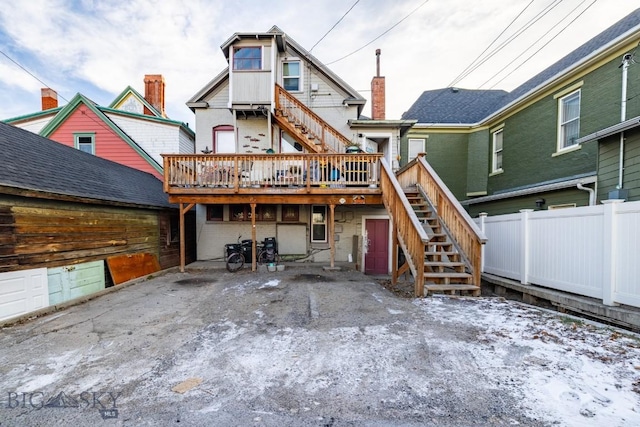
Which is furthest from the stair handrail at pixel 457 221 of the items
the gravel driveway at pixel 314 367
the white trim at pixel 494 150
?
the white trim at pixel 494 150

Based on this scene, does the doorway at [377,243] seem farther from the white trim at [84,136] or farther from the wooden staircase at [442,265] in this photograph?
the white trim at [84,136]

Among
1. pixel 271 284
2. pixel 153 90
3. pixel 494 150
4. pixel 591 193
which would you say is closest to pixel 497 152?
pixel 494 150

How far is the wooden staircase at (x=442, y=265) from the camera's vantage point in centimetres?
536

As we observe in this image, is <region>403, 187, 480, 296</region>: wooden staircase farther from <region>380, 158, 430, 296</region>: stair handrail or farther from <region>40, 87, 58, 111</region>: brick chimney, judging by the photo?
<region>40, 87, 58, 111</region>: brick chimney

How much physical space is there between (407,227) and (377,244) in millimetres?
4533

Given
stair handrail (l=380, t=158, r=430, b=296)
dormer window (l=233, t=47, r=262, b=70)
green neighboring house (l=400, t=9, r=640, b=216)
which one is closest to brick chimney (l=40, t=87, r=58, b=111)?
dormer window (l=233, t=47, r=262, b=70)

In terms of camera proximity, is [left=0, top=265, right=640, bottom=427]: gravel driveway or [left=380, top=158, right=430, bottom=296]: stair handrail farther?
[left=380, top=158, right=430, bottom=296]: stair handrail

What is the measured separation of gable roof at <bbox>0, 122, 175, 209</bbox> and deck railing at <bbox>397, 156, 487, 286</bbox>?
328 inches

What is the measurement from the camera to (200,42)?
440 inches

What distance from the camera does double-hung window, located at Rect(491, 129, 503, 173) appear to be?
1139 centimetres

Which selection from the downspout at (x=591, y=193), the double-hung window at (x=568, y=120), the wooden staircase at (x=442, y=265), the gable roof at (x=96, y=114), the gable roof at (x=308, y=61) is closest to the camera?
the wooden staircase at (x=442, y=265)

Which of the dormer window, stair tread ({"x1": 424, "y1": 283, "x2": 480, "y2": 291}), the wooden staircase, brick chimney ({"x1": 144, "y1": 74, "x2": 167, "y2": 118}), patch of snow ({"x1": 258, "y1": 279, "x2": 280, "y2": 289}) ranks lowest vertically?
patch of snow ({"x1": 258, "y1": 279, "x2": 280, "y2": 289})

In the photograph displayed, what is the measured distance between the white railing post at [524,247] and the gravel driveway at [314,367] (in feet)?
3.52

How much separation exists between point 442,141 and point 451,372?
12.1 meters
